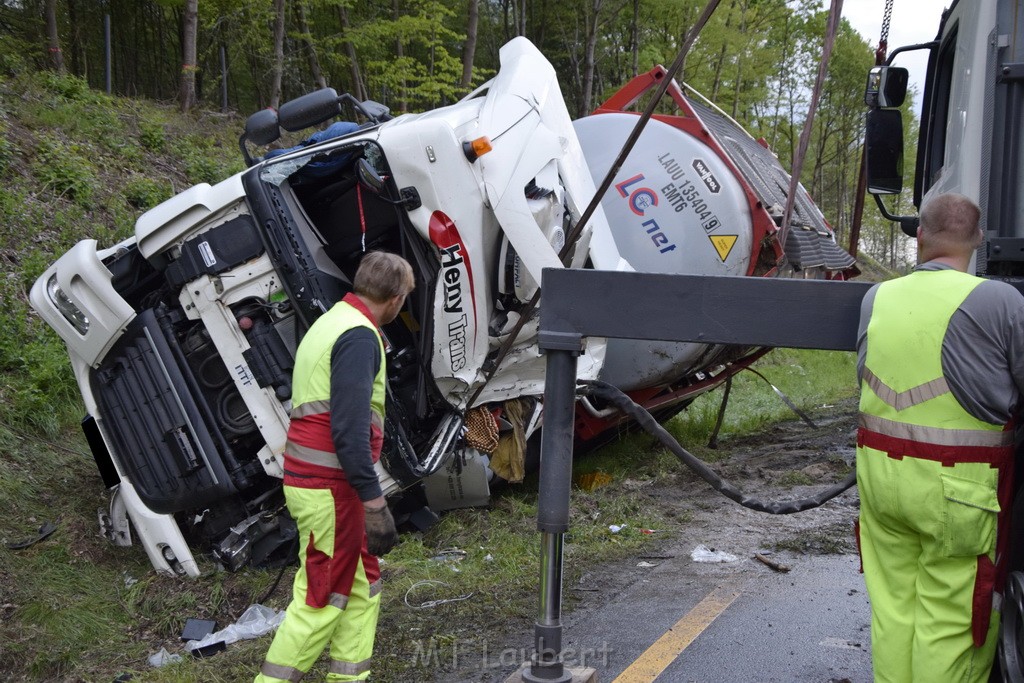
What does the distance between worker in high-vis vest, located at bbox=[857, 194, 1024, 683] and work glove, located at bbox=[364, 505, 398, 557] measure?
62.3 inches

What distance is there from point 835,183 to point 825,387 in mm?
22007

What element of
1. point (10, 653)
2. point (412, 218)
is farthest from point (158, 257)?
point (10, 653)

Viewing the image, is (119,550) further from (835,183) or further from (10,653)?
(835,183)

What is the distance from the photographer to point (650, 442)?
7.40 m

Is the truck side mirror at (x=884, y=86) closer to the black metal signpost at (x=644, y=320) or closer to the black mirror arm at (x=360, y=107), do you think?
the black metal signpost at (x=644, y=320)

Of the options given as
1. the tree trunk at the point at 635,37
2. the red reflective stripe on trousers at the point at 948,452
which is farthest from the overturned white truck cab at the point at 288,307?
the tree trunk at the point at 635,37

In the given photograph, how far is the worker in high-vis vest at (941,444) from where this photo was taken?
222cm

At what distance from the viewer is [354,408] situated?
3213mm

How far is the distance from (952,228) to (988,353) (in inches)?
13.5

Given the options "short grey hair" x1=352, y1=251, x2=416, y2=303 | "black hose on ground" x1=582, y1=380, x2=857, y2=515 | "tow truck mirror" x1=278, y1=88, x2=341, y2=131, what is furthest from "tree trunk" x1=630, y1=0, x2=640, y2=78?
"black hose on ground" x1=582, y1=380, x2=857, y2=515

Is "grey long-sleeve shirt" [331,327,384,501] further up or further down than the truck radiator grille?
further up

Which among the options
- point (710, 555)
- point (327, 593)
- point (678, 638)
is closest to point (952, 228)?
point (678, 638)

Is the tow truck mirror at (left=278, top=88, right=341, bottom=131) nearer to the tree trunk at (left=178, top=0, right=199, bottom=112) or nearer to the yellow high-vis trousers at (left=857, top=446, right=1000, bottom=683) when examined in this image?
the yellow high-vis trousers at (left=857, top=446, right=1000, bottom=683)

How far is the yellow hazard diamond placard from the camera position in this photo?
641cm
